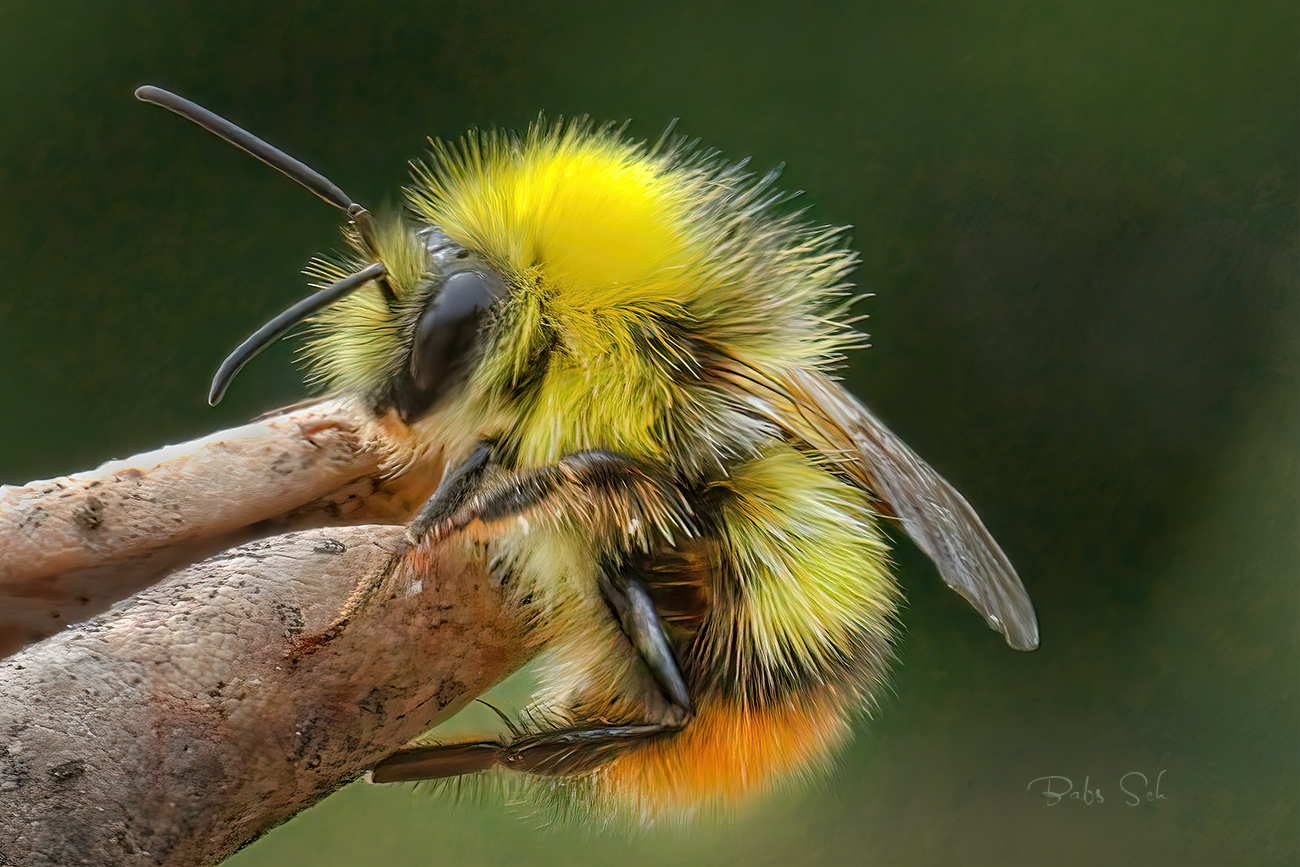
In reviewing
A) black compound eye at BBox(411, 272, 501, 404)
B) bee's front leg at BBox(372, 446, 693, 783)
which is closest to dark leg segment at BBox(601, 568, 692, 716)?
bee's front leg at BBox(372, 446, 693, 783)

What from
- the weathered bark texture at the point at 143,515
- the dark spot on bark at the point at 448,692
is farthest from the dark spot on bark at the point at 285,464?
the dark spot on bark at the point at 448,692

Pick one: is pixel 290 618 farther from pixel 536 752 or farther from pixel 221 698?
pixel 536 752

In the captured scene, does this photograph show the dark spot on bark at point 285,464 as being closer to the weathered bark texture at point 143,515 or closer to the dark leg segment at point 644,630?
the weathered bark texture at point 143,515

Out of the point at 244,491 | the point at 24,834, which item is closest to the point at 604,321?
the point at 244,491

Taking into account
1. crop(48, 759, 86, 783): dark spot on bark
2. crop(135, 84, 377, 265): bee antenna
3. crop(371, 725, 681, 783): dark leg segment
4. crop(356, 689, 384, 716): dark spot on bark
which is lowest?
crop(371, 725, 681, 783): dark leg segment

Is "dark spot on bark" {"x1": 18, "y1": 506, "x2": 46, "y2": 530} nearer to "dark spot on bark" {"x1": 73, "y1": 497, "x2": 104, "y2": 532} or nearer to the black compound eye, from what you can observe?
"dark spot on bark" {"x1": 73, "y1": 497, "x2": 104, "y2": 532}

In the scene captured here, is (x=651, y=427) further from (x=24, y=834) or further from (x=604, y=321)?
(x=24, y=834)
